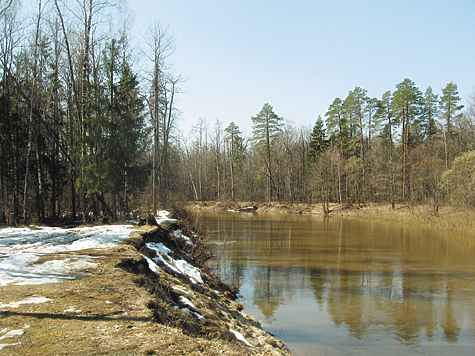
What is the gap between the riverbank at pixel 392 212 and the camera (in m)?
21.5

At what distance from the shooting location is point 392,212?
99.5 ft

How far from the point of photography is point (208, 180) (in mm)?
58594

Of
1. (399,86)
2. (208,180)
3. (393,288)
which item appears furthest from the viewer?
(208,180)

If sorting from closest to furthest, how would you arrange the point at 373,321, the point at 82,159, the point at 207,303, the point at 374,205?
the point at 207,303
the point at 373,321
the point at 82,159
the point at 374,205

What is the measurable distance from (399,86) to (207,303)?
40.2 m

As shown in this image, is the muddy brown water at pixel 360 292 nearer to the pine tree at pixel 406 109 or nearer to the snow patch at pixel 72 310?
the snow patch at pixel 72 310

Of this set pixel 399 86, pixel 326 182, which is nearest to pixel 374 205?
pixel 326 182

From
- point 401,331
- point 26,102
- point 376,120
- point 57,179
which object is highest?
point 376,120

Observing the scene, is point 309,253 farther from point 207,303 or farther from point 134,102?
point 134,102

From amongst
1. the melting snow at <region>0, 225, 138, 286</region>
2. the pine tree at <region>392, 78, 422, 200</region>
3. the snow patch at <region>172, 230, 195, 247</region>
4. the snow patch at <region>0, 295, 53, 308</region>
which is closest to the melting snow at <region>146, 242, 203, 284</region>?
the melting snow at <region>0, 225, 138, 286</region>

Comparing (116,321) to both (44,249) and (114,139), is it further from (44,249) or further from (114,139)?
(114,139)

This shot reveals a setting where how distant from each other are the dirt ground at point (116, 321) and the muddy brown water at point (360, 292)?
1.96 meters

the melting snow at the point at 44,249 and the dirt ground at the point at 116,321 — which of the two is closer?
the dirt ground at the point at 116,321

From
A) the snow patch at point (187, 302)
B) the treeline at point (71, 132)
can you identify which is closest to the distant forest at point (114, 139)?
the treeline at point (71, 132)
